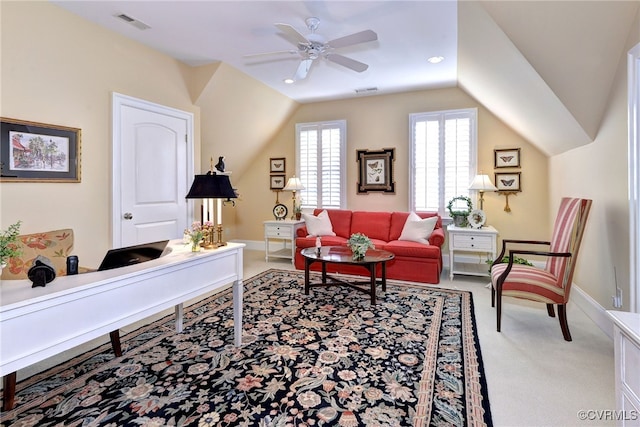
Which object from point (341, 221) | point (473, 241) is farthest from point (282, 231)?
point (473, 241)

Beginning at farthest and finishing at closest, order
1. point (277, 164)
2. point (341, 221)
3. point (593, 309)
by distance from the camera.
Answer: point (277, 164), point (341, 221), point (593, 309)

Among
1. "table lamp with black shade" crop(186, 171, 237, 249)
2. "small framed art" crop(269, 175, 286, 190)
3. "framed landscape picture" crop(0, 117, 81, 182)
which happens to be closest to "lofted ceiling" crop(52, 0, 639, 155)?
"framed landscape picture" crop(0, 117, 81, 182)

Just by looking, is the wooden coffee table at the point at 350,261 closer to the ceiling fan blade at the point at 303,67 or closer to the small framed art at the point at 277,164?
the ceiling fan blade at the point at 303,67

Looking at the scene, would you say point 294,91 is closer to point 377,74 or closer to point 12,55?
point 377,74

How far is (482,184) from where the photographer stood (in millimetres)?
4559

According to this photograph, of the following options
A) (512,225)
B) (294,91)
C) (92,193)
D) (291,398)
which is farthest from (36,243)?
(512,225)

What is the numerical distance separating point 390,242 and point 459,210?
1.18 metres

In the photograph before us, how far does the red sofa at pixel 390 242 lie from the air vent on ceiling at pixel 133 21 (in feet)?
10.7

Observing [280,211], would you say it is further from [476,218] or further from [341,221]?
[476,218]

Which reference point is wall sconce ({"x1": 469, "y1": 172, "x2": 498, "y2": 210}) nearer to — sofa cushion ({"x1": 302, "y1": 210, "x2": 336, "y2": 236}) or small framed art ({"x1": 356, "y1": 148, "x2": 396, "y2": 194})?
small framed art ({"x1": 356, "y1": 148, "x2": 396, "y2": 194})

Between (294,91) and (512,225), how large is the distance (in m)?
4.07

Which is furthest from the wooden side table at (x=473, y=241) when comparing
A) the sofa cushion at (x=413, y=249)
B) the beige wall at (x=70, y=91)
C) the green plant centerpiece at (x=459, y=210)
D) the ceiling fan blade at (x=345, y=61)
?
the beige wall at (x=70, y=91)

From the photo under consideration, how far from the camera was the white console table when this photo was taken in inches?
→ 48.1

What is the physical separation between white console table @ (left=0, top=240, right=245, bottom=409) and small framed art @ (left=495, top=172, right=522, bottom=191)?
447cm
